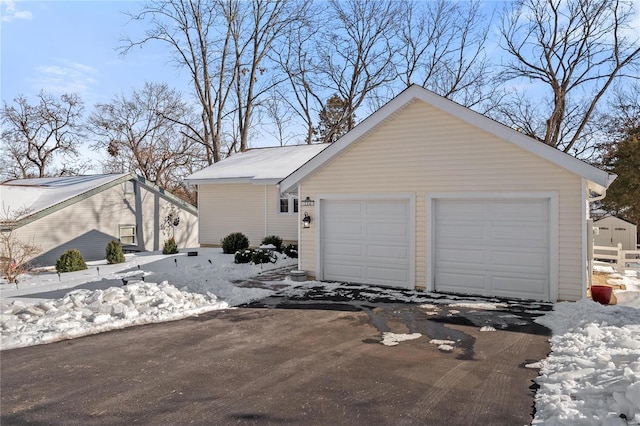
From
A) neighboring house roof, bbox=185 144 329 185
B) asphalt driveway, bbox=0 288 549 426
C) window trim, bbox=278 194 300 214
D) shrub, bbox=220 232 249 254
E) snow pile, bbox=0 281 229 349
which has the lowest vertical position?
asphalt driveway, bbox=0 288 549 426

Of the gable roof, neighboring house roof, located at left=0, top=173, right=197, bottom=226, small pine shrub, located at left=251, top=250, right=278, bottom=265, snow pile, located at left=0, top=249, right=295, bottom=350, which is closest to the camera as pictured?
snow pile, located at left=0, top=249, right=295, bottom=350

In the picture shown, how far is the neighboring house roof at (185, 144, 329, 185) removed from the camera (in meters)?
18.1

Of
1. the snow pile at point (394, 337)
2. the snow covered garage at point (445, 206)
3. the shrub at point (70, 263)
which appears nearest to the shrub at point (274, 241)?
the snow covered garage at point (445, 206)

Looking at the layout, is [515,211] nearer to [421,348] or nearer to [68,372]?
[421,348]

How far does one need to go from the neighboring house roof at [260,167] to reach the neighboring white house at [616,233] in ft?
44.9

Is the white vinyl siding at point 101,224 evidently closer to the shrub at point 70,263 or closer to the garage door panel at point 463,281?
the shrub at point 70,263

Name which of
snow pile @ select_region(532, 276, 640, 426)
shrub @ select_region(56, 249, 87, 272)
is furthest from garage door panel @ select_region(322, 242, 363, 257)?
shrub @ select_region(56, 249, 87, 272)

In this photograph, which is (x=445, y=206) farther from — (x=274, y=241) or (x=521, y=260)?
(x=274, y=241)

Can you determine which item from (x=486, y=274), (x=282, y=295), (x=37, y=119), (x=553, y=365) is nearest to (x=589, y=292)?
(x=486, y=274)

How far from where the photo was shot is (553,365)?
5.36m

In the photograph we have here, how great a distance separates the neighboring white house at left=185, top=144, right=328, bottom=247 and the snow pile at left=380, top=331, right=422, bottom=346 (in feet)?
37.0

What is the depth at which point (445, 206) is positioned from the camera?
1005 cm

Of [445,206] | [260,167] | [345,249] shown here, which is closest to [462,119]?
[445,206]

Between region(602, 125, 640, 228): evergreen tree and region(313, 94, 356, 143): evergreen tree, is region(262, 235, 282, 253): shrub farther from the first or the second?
region(602, 125, 640, 228): evergreen tree
